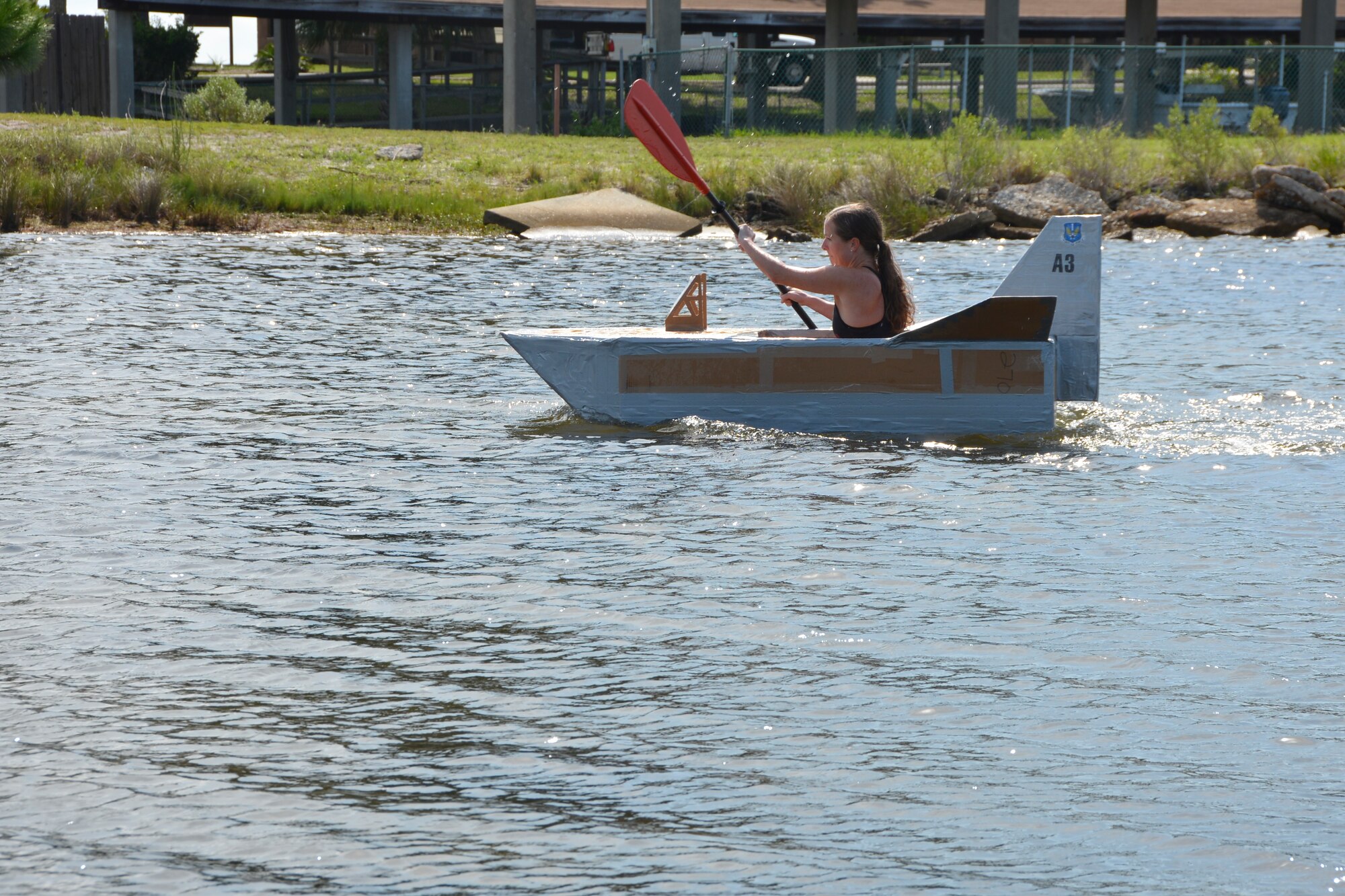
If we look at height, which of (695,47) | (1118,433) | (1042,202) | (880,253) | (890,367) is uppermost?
(695,47)

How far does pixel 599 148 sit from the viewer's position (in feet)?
95.2

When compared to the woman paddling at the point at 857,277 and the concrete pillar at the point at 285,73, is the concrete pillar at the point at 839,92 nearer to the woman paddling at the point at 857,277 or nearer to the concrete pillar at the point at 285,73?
the concrete pillar at the point at 285,73

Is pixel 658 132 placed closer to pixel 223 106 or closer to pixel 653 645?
pixel 653 645

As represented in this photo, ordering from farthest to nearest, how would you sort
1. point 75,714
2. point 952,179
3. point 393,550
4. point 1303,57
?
point 1303,57 < point 952,179 < point 393,550 < point 75,714

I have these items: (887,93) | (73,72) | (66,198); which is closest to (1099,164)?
(887,93)

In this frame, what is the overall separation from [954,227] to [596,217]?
16.5 ft

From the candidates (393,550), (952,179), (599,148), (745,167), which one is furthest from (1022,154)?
(393,550)

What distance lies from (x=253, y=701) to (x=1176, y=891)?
2690mm

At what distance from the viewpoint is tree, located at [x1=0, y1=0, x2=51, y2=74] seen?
24078 mm

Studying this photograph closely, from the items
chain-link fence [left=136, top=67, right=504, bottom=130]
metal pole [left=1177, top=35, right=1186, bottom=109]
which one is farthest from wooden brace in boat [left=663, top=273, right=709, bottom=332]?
chain-link fence [left=136, top=67, right=504, bottom=130]

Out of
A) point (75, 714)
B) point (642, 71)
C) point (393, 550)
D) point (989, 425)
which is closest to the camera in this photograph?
point (75, 714)

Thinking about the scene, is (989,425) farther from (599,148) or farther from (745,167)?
(599,148)

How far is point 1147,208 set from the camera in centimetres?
2469

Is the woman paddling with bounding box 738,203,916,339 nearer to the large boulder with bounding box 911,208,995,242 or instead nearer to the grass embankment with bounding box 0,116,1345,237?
the large boulder with bounding box 911,208,995,242
